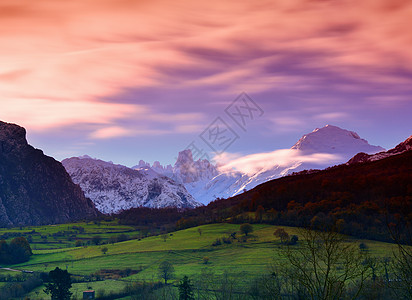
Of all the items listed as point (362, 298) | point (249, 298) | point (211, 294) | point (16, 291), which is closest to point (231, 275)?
point (211, 294)

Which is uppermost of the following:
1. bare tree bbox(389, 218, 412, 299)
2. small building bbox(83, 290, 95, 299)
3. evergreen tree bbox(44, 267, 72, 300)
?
bare tree bbox(389, 218, 412, 299)

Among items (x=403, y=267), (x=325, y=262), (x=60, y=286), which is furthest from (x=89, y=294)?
(x=325, y=262)

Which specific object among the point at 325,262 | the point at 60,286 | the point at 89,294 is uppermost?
the point at 325,262

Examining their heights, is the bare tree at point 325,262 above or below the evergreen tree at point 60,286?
above

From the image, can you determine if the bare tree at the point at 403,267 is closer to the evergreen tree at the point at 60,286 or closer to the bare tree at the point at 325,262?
the bare tree at the point at 325,262

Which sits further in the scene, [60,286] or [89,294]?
[89,294]

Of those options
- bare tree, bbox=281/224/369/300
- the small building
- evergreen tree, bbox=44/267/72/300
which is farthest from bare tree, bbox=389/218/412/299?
the small building

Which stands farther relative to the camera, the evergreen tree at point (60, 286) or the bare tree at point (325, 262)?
the evergreen tree at point (60, 286)

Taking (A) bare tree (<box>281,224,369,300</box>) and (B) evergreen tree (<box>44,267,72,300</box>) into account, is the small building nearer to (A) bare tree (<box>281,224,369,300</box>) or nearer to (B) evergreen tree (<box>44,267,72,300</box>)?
(B) evergreen tree (<box>44,267,72,300</box>)

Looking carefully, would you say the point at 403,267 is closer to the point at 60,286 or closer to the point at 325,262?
the point at 325,262

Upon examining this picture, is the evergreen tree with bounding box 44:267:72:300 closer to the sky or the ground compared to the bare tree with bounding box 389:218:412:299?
closer to the ground

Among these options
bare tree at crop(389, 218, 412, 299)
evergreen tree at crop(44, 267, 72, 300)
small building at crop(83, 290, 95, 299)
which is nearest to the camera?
bare tree at crop(389, 218, 412, 299)

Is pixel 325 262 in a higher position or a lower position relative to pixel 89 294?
higher

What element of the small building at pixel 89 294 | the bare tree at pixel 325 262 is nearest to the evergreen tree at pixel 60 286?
the small building at pixel 89 294
